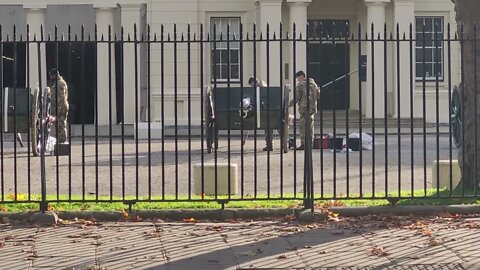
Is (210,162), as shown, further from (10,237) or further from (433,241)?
(433,241)

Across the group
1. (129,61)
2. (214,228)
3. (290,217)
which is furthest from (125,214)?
→ (129,61)

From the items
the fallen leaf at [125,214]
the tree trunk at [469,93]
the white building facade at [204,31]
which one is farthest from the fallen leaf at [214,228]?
the white building facade at [204,31]

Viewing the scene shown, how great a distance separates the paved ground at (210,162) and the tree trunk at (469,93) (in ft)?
1.99

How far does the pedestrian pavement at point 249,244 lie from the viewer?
8.51m

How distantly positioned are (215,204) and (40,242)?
274 centimetres

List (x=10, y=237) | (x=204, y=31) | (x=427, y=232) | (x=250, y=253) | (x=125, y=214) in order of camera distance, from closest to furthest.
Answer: (x=250, y=253), (x=10, y=237), (x=427, y=232), (x=125, y=214), (x=204, y=31)

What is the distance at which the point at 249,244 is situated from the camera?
9.37 m

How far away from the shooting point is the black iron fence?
11305 mm

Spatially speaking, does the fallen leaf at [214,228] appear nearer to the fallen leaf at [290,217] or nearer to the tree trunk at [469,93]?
the fallen leaf at [290,217]

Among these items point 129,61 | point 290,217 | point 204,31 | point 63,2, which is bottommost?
point 290,217

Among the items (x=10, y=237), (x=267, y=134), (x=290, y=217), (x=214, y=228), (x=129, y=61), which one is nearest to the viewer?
(x=10, y=237)

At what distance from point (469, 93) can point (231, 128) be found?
126 inches

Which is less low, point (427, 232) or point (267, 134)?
point (267, 134)

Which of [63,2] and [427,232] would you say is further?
[63,2]
